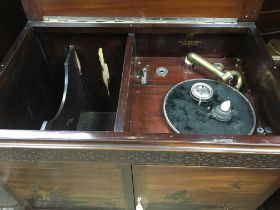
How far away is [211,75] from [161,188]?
0.50 meters

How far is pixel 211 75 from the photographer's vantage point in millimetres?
1124

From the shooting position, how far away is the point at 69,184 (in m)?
1.00

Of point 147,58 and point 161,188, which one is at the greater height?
point 147,58

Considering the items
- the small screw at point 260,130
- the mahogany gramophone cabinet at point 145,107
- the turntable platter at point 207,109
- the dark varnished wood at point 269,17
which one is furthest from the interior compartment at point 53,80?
the dark varnished wood at point 269,17

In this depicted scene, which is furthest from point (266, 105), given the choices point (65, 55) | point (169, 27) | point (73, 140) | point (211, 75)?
point (65, 55)

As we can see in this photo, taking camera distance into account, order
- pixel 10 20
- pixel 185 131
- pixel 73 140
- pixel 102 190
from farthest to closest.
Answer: pixel 10 20 < pixel 102 190 < pixel 185 131 < pixel 73 140

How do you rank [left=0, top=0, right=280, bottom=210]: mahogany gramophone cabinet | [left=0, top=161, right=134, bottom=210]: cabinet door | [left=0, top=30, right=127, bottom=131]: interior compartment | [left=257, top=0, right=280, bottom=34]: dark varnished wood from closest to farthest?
1. [left=0, top=0, right=280, bottom=210]: mahogany gramophone cabinet
2. [left=0, top=161, right=134, bottom=210]: cabinet door
3. [left=0, top=30, right=127, bottom=131]: interior compartment
4. [left=257, top=0, right=280, bottom=34]: dark varnished wood

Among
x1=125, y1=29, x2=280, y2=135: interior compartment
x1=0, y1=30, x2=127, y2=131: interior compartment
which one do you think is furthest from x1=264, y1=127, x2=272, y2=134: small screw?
x1=0, y1=30, x2=127, y2=131: interior compartment

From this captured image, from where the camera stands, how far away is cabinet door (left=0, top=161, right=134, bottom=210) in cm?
88

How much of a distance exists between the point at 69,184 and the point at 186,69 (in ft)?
2.19

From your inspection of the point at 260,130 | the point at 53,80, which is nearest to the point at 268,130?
the point at 260,130

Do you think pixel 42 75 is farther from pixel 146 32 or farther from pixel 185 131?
pixel 185 131

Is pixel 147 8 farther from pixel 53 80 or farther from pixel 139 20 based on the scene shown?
pixel 53 80

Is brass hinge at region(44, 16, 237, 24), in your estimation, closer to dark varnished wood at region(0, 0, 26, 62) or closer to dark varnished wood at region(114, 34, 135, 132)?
dark varnished wood at region(114, 34, 135, 132)
